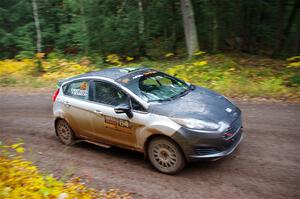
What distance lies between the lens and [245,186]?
5.73m

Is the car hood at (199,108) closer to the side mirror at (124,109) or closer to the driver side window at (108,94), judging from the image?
the side mirror at (124,109)

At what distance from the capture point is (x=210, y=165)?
6.61m

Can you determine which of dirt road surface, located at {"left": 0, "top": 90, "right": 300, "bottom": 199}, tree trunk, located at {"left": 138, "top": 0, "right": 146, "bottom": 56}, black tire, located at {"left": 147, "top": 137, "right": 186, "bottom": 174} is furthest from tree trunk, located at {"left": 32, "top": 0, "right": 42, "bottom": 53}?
black tire, located at {"left": 147, "top": 137, "right": 186, "bottom": 174}

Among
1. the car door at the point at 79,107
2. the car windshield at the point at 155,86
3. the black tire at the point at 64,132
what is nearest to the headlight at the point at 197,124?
the car windshield at the point at 155,86

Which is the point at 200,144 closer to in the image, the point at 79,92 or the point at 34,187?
the point at 34,187

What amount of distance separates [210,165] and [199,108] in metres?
1.15

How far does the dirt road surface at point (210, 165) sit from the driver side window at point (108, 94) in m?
1.28

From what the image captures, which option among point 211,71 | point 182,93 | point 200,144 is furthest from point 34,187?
point 211,71

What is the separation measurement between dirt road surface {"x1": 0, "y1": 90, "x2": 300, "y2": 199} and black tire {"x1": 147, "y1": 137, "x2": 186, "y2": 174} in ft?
0.50

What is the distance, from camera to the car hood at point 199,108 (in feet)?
20.5

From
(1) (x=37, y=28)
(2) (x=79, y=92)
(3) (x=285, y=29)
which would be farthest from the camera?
(1) (x=37, y=28)

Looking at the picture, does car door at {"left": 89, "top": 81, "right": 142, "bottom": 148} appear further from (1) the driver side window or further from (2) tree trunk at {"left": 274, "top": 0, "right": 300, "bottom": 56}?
(2) tree trunk at {"left": 274, "top": 0, "right": 300, "bottom": 56}

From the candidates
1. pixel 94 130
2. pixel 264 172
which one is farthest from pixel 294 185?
pixel 94 130

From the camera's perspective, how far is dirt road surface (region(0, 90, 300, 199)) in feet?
18.9
